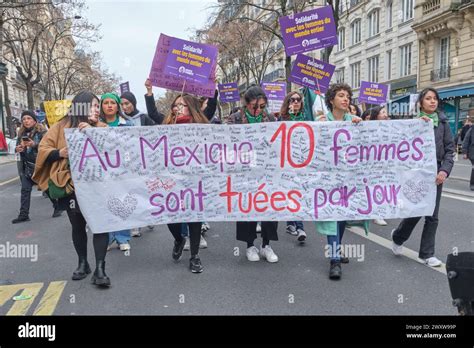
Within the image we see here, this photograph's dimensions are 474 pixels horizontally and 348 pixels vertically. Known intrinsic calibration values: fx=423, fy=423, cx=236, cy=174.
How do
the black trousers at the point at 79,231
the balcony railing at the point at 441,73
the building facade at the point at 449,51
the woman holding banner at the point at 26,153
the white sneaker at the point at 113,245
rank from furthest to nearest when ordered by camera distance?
the balcony railing at the point at 441,73, the building facade at the point at 449,51, the woman holding banner at the point at 26,153, the white sneaker at the point at 113,245, the black trousers at the point at 79,231

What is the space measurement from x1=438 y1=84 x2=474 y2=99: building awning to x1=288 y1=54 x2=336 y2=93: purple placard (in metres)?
19.1

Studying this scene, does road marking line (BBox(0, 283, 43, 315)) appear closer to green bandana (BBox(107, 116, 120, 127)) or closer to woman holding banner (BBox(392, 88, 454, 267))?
green bandana (BBox(107, 116, 120, 127))

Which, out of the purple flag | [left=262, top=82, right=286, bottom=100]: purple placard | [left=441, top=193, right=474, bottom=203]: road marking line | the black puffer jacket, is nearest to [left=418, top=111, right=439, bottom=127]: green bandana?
[left=441, top=193, right=474, bottom=203]: road marking line

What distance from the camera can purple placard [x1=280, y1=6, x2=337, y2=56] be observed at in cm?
608

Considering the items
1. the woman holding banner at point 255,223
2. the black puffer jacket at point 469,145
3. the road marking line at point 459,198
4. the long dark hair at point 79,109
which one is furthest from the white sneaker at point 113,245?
the black puffer jacket at point 469,145

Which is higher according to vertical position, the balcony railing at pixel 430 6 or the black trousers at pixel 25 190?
the balcony railing at pixel 430 6

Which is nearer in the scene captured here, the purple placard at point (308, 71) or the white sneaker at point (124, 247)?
the white sneaker at point (124, 247)

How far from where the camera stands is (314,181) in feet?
14.3

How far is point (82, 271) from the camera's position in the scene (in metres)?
4.26

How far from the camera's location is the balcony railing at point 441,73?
24234 millimetres

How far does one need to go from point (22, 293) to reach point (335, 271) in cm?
294

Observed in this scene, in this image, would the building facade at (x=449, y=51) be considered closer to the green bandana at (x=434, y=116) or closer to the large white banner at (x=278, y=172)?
the green bandana at (x=434, y=116)

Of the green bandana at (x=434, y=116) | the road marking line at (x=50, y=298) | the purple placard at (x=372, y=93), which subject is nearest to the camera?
the road marking line at (x=50, y=298)
